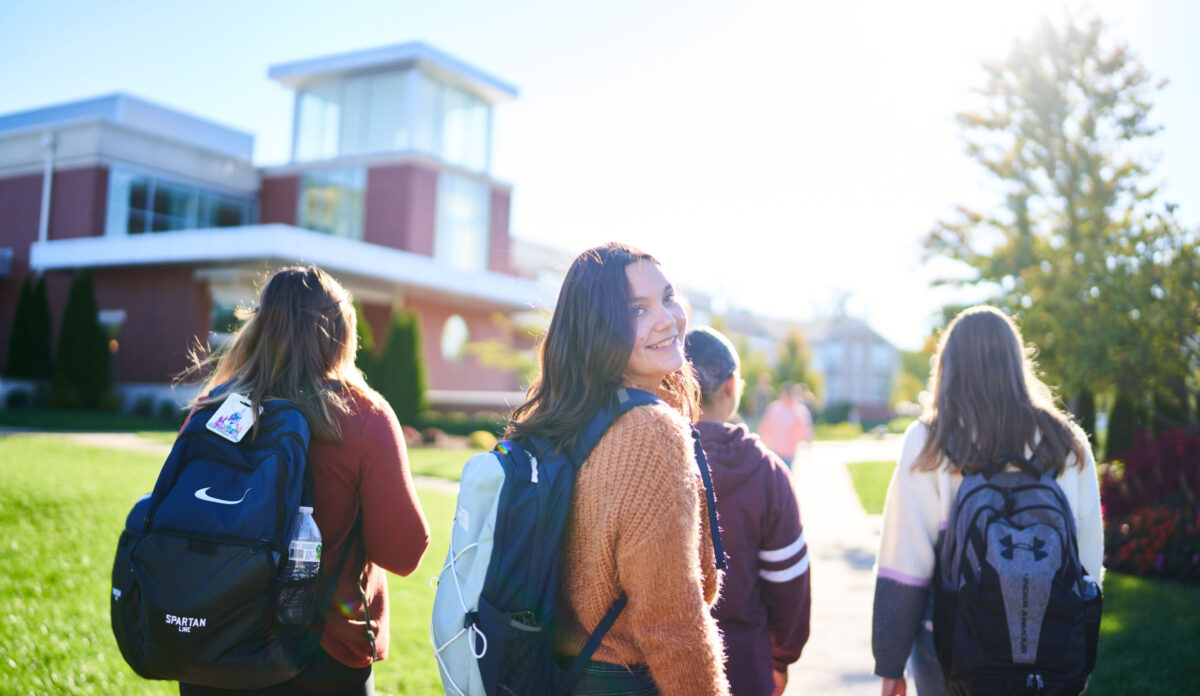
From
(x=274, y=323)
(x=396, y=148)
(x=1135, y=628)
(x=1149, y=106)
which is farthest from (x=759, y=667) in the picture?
(x=396, y=148)

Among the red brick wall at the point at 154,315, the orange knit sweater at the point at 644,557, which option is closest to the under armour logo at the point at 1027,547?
the orange knit sweater at the point at 644,557

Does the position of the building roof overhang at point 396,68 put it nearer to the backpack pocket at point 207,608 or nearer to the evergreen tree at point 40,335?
the evergreen tree at point 40,335

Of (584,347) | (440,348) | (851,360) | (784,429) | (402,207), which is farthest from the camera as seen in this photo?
(851,360)

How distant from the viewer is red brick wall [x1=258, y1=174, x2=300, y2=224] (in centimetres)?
3098

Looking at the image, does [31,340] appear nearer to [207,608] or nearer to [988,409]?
[207,608]

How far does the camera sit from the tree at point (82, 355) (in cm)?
2356

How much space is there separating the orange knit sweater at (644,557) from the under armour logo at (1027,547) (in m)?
→ 1.24

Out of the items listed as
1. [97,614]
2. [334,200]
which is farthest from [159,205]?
[97,614]

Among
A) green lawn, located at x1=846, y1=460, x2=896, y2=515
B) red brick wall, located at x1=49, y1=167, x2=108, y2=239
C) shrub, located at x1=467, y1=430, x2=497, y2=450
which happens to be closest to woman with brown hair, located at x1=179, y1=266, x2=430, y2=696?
green lawn, located at x1=846, y1=460, x2=896, y2=515

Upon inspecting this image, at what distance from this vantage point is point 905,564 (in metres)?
2.82

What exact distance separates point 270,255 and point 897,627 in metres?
22.8

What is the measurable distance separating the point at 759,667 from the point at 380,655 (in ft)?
4.13

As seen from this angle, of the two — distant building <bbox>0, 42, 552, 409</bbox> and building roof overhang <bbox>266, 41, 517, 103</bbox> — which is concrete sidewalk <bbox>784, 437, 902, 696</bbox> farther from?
building roof overhang <bbox>266, 41, 517, 103</bbox>

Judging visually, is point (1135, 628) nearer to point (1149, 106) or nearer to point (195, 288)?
point (1149, 106)
